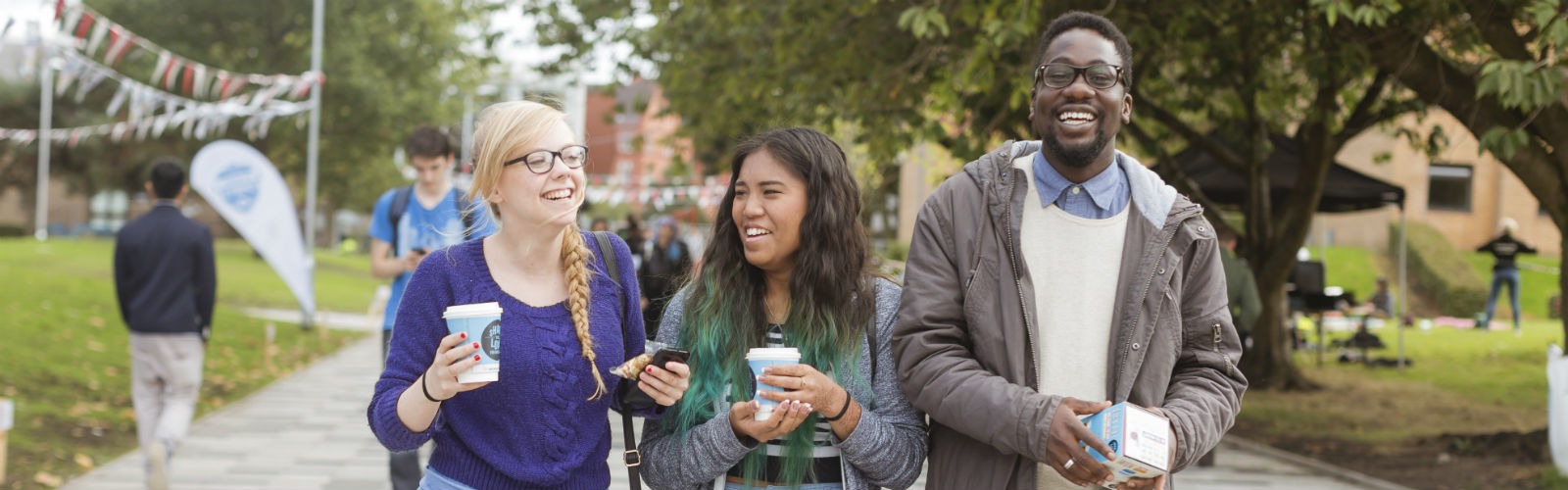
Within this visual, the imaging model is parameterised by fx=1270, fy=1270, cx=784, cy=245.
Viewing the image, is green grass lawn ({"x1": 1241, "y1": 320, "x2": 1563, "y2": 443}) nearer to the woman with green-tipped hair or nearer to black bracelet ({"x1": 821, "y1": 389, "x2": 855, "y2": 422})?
the woman with green-tipped hair

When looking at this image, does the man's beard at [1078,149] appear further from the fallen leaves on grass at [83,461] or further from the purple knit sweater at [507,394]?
the fallen leaves on grass at [83,461]

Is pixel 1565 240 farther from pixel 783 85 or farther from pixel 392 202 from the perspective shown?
pixel 392 202

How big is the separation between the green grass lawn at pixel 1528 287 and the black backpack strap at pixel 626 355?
25537 mm

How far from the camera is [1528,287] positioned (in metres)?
27.7

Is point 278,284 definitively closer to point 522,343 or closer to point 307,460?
point 307,460

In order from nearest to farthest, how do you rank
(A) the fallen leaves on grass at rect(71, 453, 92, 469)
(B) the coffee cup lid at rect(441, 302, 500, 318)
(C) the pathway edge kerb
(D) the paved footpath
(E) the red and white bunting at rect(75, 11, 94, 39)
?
(B) the coffee cup lid at rect(441, 302, 500, 318) < (D) the paved footpath < (A) the fallen leaves on grass at rect(71, 453, 92, 469) < (C) the pathway edge kerb < (E) the red and white bunting at rect(75, 11, 94, 39)

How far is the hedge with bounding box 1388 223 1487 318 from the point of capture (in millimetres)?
26641

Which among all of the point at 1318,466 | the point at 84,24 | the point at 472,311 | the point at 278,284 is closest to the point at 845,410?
the point at 472,311

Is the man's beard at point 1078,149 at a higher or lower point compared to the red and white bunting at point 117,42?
lower

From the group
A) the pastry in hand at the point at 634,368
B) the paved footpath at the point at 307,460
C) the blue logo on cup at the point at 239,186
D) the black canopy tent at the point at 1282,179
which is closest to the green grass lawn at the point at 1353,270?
the black canopy tent at the point at 1282,179

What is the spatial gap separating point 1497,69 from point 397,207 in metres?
5.25

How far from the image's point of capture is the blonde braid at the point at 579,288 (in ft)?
8.82

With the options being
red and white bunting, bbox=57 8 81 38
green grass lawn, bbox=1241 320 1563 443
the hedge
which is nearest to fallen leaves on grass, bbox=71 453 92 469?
red and white bunting, bbox=57 8 81 38

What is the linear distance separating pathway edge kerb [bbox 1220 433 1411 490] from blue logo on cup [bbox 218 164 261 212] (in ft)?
28.4
